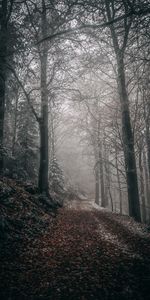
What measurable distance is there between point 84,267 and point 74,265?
0.27 m

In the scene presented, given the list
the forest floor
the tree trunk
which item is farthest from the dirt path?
the tree trunk

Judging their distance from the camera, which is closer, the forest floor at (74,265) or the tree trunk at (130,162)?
the forest floor at (74,265)

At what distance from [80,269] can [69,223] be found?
4.97 meters

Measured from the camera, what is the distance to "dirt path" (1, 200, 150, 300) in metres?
4.39

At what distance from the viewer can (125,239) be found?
A: 7434 mm

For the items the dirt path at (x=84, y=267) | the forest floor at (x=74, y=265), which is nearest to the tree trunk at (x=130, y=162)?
the forest floor at (x=74, y=265)

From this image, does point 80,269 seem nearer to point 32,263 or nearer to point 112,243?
point 32,263

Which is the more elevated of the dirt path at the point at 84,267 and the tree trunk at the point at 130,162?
the tree trunk at the point at 130,162

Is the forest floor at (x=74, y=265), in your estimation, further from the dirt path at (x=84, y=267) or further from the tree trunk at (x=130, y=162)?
the tree trunk at (x=130, y=162)

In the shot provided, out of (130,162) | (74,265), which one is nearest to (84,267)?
(74,265)

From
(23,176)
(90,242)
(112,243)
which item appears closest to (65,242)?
(90,242)

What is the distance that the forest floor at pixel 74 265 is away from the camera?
441 cm

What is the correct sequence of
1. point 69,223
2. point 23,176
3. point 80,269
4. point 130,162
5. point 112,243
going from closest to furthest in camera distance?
1. point 80,269
2. point 112,243
3. point 69,223
4. point 130,162
5. point 23,176

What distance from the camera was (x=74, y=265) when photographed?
5.60 metres
